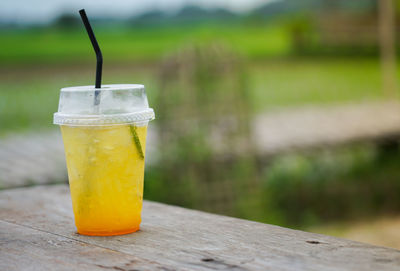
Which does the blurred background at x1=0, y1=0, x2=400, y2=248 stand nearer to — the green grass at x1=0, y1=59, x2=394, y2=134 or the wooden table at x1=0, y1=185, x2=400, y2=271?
the green grass at x1=0, y1=59, x2=394, y2=134

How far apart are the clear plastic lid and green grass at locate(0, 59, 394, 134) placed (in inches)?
159

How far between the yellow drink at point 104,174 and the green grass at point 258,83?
4.03 m

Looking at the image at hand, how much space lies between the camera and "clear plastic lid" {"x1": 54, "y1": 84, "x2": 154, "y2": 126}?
78 cm

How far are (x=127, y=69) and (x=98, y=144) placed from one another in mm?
8539

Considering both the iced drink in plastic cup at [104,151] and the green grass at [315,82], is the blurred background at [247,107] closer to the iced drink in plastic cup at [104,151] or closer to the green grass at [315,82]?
the green grass at [315,82]

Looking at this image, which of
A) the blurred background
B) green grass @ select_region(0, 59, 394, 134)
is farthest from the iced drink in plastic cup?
green grass @ select_region(0, 59, 394, 134)

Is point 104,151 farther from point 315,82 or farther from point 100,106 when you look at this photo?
point 315,82

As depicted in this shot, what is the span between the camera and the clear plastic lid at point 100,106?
0.78 meters

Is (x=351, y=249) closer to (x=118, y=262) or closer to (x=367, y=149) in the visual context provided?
(x=118, y=262)

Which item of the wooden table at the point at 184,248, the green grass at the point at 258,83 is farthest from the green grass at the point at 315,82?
the wooden table at the point at 184,248

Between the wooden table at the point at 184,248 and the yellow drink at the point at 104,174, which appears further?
the yellow drink at the point at 104,174

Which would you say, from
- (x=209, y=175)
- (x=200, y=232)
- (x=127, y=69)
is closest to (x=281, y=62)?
(x=127, y=69)

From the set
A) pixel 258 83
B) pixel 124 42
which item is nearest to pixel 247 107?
pixel 258 83

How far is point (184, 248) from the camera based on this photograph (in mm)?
720
